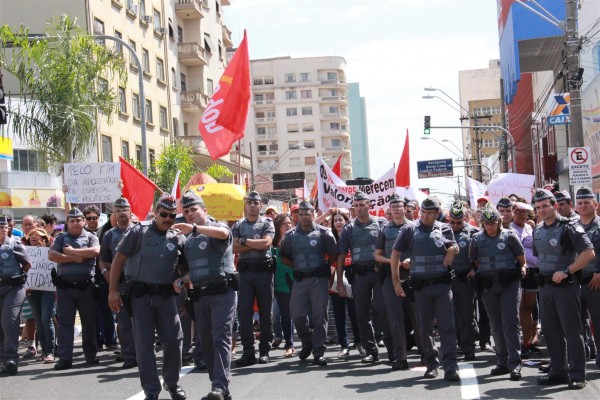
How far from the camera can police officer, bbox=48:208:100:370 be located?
11711 mm

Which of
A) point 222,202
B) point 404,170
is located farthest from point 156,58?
point 222,202

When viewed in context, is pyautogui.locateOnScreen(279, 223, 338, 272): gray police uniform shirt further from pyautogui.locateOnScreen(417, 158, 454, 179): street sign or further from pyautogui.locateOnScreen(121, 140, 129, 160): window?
pyautogui.locateOnScreen(417, 158, 454, 179): street sign

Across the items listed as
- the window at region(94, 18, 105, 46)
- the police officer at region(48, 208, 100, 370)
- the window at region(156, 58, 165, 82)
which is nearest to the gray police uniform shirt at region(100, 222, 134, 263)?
the police officer at region(48, 208, 100, 370)

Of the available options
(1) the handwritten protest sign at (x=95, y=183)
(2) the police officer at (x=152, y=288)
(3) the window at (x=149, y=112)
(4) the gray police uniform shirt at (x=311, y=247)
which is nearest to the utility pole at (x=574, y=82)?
(1) the handwritten protest sign at (x=95, y=183)

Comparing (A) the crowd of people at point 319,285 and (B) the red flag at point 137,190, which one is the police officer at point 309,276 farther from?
(B) the red flag at point 137,190

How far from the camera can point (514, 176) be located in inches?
784

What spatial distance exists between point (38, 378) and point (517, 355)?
5.49m

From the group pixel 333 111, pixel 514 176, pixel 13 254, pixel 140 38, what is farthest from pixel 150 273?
pixel 333 111

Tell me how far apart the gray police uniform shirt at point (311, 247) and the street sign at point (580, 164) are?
8968 millimetres

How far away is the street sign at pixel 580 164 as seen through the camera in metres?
19.0

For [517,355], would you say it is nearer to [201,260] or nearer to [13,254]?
[201,260]

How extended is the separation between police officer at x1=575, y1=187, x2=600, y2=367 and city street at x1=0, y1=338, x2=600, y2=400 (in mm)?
698

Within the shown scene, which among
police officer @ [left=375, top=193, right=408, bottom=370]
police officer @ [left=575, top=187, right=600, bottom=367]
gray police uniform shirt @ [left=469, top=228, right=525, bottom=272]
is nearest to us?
police officer @ [left=575, top=187, right=600, bottom=367]

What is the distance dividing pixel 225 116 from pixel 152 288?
7465mm
